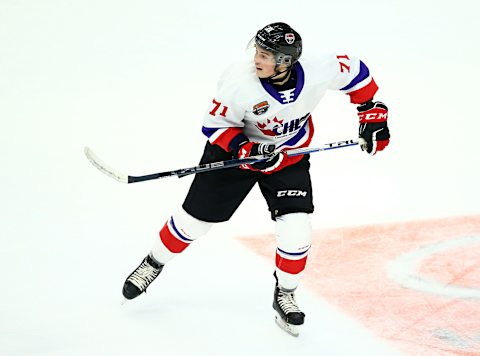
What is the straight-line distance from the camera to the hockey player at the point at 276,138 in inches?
115

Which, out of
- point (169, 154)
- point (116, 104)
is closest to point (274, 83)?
point (169, 154)

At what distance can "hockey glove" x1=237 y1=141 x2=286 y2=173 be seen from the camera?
9.66ft

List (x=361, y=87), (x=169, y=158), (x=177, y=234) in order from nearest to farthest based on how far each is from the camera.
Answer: (x=361, y=87) < (x=177, y=234) < (x=169, y=158)

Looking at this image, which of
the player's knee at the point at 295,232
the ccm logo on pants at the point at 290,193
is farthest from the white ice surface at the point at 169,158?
the ccm logo on pants at the point at 290,193

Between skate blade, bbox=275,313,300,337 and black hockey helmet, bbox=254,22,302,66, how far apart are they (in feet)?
3.08

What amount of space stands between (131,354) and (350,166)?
6.96 feet

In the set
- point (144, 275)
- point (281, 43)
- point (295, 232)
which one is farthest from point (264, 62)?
point (144, 275)

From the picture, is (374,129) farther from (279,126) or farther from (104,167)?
(104,167)

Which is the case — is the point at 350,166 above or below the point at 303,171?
below

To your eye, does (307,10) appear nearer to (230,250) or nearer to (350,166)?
(350,166)

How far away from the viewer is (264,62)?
Answer: 2840mm

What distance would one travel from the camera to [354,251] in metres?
3.86

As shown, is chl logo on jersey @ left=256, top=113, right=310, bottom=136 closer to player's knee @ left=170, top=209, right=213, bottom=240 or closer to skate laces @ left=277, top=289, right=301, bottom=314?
player's knee @ left=170, top=209, right=213, bottom=240

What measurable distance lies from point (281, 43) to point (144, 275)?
1091 millimetres
